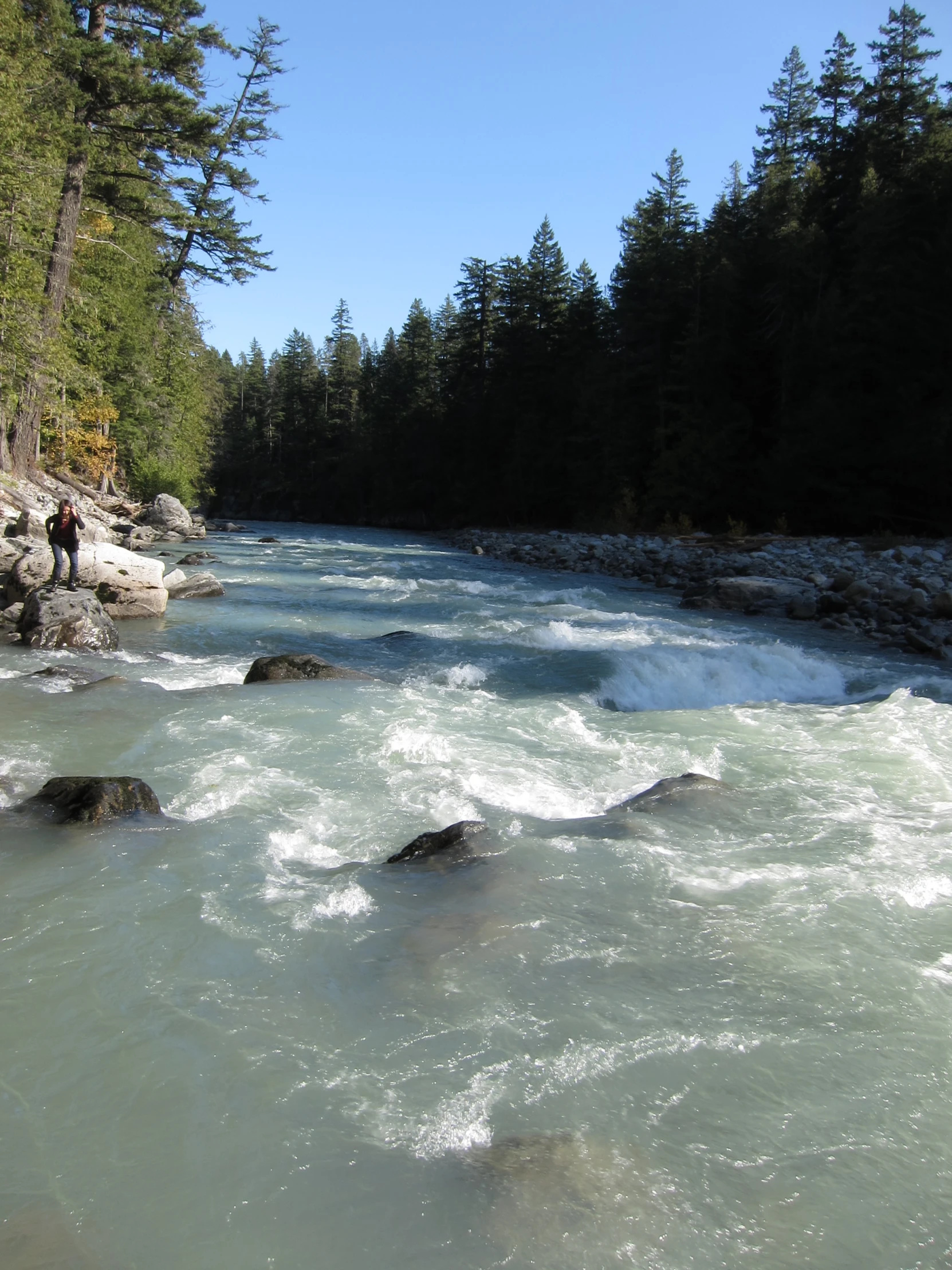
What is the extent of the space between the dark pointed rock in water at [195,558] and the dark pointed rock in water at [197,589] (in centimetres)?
476

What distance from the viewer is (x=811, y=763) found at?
746cm

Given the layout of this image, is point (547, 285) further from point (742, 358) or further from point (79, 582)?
point (79, 582)

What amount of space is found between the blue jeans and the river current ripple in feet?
15.6

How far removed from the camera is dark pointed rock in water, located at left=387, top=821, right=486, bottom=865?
516 centimetres

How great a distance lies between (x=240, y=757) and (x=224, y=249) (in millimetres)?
27155

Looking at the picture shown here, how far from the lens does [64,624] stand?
35.6 feet

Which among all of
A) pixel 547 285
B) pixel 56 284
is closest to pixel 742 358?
pixel 547 285

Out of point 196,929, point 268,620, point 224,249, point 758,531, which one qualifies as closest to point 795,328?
point 758,531

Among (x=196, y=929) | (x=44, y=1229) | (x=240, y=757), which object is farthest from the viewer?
(x=240, y=757)

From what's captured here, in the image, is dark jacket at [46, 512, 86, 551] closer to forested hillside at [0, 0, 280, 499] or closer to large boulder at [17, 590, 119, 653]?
large boulder at [17, 590, 119, 653]

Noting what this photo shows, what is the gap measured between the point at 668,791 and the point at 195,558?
59.5ft

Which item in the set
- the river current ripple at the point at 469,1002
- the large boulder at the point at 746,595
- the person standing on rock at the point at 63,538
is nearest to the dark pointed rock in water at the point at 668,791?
the river current ripple at the point at 469,1002

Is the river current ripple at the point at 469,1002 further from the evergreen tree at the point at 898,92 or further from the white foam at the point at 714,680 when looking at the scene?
the evergreen tree at the point at 898,92

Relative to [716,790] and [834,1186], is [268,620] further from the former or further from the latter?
[834,1186]
